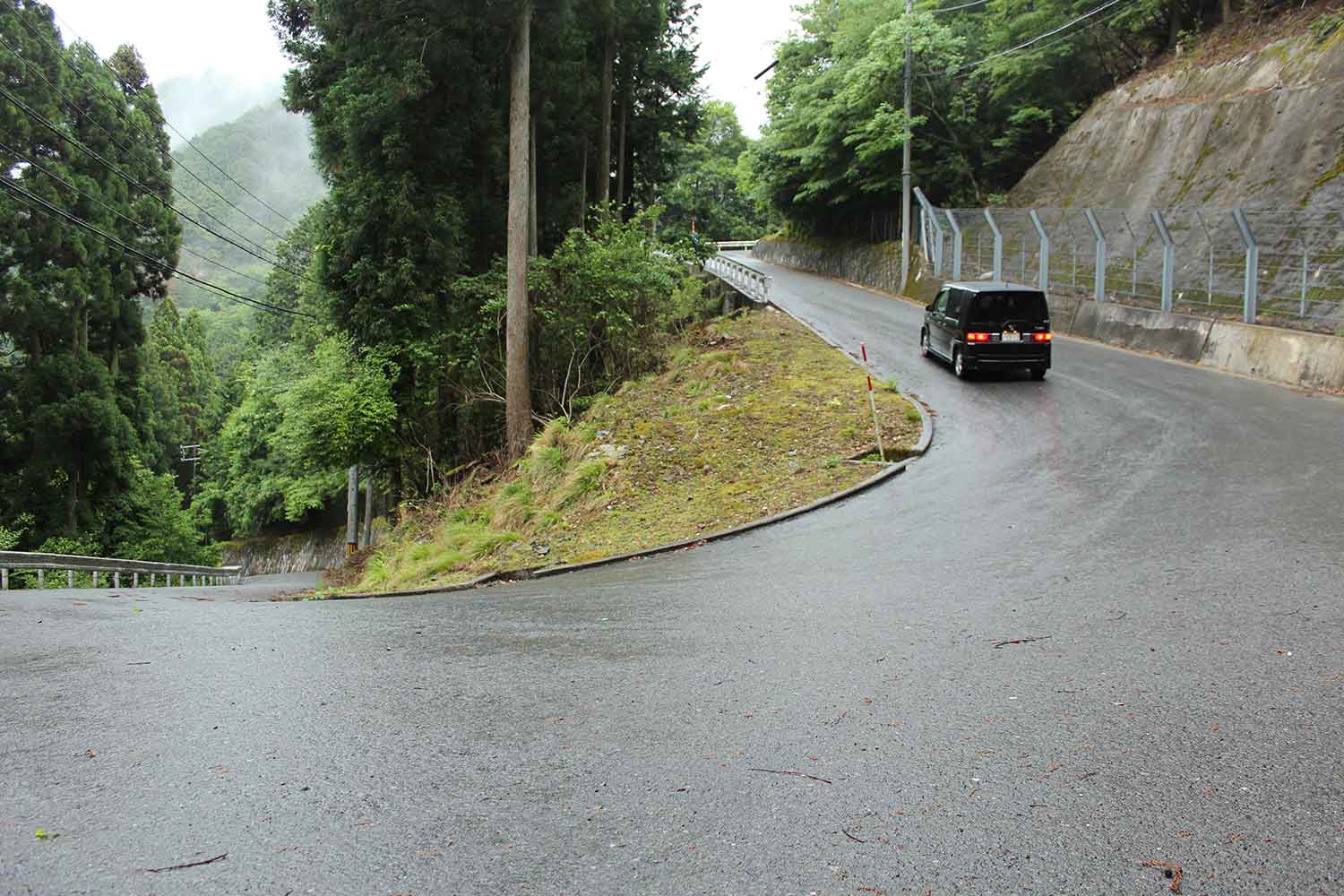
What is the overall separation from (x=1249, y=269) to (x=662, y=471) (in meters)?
13.3

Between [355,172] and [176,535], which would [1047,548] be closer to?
[355,172]

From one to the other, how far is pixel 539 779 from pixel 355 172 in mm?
20897

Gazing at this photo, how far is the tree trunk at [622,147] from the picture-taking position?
3375 centimetres

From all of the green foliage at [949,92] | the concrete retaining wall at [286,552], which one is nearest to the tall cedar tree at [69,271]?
the concrete retaining wall at [286,552]

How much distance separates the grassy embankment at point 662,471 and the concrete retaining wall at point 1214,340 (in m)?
7.35

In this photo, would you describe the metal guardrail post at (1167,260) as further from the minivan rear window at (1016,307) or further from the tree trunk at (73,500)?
the tree trunk at (73,500)

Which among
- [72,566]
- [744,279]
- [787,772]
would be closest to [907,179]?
[744,279]

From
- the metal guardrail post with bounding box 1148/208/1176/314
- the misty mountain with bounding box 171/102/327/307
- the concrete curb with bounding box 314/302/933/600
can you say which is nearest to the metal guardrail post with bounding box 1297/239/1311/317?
the metal guardrail post with bounding box 1148/208/1176/314

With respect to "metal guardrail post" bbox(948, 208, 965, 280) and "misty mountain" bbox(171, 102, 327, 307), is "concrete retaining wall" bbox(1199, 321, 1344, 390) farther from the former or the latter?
"misty mountain" bbox(171, 102, 327, 307)

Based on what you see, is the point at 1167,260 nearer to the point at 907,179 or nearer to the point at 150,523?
the point at 907,179

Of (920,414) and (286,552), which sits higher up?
(920,414)

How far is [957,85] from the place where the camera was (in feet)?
128

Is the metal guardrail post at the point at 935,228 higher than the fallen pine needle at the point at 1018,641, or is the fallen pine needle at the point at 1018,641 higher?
the metal guardrail post at the point at 935,228

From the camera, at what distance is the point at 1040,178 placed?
35.6 m
